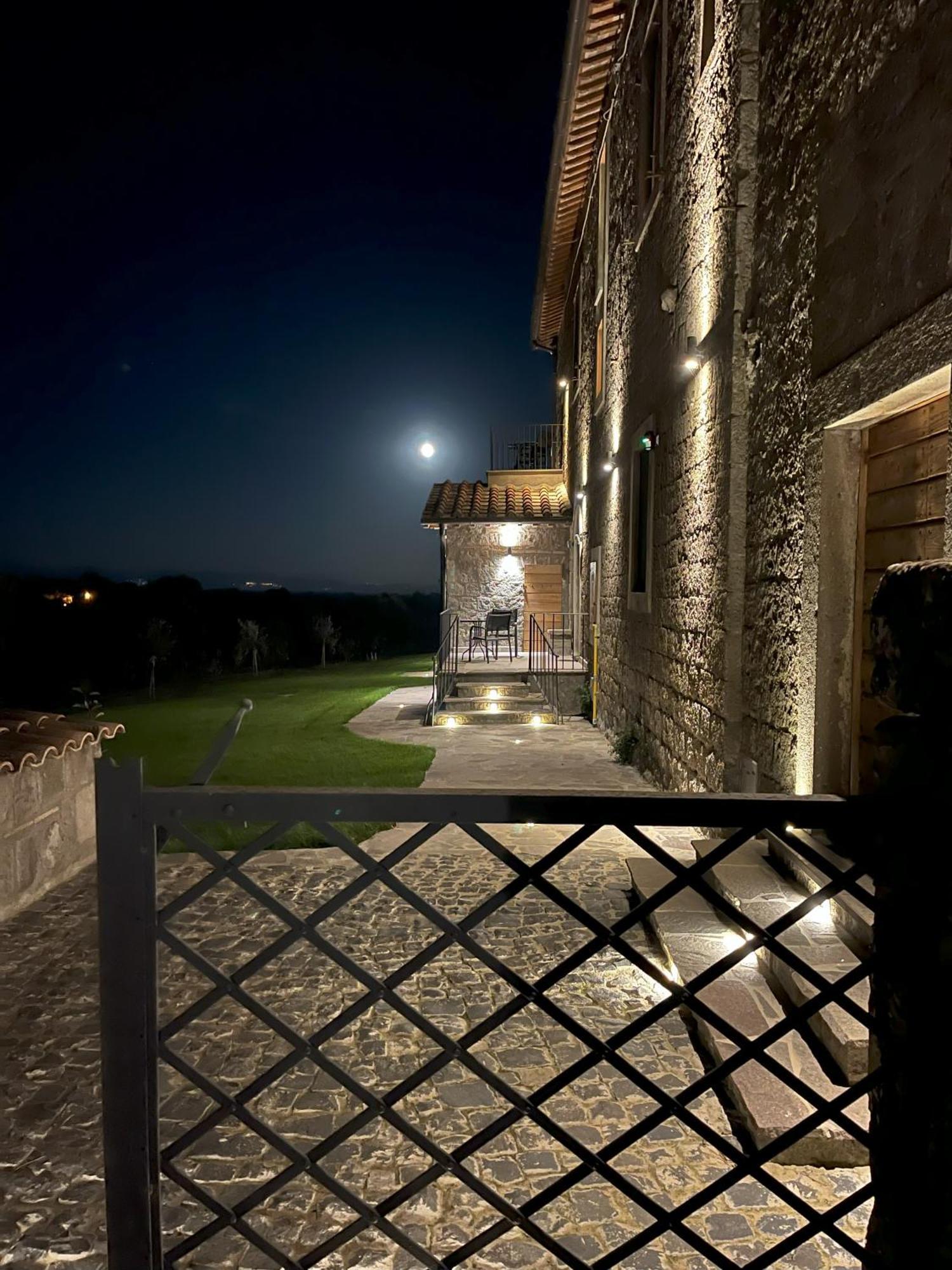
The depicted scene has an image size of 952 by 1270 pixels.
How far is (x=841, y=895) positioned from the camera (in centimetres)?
337

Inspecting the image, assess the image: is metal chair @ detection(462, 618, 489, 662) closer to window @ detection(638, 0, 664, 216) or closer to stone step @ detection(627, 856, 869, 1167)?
window @ detection(638, 0, 664, 216)

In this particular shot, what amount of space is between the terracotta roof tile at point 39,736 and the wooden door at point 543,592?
12.3m

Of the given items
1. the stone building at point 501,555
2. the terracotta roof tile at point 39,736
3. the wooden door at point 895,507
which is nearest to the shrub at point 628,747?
the wooden door at point 895,507

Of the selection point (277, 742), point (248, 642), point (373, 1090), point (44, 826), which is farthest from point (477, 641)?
point (248, 642)

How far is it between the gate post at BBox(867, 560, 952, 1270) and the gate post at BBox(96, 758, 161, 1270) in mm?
1322

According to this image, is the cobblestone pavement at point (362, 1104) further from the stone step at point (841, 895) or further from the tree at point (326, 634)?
the tree at point (326, 634)

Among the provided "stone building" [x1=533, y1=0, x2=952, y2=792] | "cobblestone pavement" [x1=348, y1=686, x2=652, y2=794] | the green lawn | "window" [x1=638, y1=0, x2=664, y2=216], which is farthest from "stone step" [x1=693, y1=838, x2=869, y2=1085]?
"window" [x1=638, y1=0, x2=664, y2=216]

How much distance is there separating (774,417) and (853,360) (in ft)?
3.55

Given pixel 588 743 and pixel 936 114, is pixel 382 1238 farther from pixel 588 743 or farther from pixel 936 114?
pixel 588 743

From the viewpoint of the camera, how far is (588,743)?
981cm

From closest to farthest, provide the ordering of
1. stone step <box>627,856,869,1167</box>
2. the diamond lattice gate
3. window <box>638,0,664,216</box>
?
the diamond lattice gate → stone step <box>627,856,869,1167</box> → window <box>638,0,664,216</box>

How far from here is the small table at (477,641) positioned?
51.8ft

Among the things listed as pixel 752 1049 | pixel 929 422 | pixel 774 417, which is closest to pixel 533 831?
pixel 774 417

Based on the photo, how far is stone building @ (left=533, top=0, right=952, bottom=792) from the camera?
298cm
